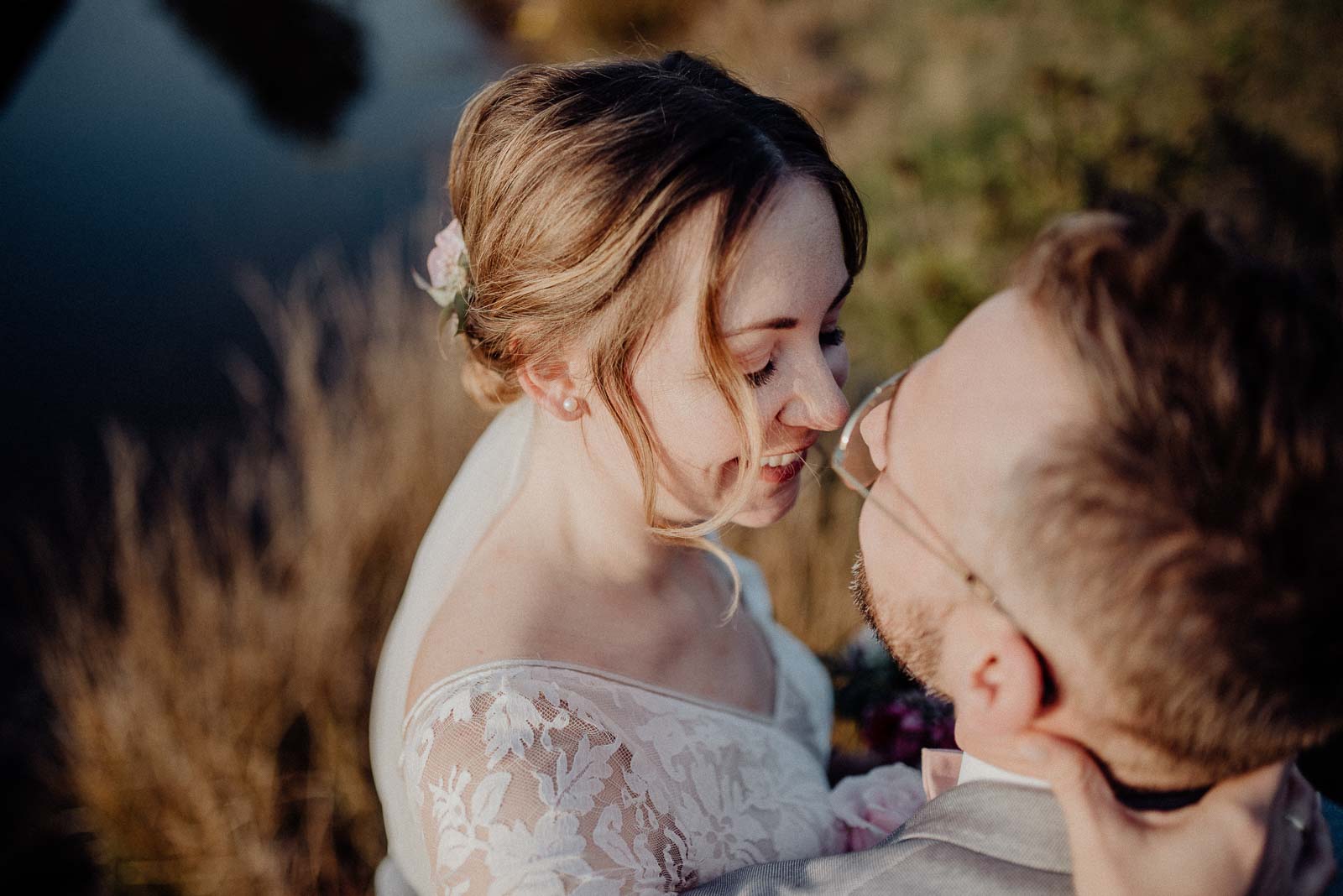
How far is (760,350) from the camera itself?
70.0 inches

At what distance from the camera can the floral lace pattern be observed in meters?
1.45

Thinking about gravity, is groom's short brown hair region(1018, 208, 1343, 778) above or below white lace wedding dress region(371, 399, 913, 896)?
above

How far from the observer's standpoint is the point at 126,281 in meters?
6.80

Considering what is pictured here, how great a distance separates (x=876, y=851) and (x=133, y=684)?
302 centimetres

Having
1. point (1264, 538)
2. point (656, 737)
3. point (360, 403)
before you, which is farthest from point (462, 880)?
point (360, 403)

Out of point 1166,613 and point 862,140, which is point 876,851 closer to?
point 1166,613

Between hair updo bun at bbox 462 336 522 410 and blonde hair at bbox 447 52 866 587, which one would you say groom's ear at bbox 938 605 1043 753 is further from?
hair updo bun at bbox 462 336 522 410

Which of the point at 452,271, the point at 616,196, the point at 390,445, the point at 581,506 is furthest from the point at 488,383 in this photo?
the point at 390,445

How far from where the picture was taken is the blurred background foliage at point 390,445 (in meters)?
3.30

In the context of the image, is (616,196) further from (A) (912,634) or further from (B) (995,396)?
(A) (912,634)

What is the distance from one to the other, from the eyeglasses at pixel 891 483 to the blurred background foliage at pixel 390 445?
78 cm

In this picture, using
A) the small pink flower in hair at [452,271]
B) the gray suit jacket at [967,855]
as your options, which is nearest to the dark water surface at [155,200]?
the small pink flower in hair at [452,271]

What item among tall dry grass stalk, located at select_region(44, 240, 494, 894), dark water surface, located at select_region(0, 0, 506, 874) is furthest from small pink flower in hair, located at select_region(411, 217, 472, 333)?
dark water surface, located at select_region(0, 0, 506, 874)

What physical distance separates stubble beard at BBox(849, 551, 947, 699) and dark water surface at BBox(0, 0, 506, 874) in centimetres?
343
